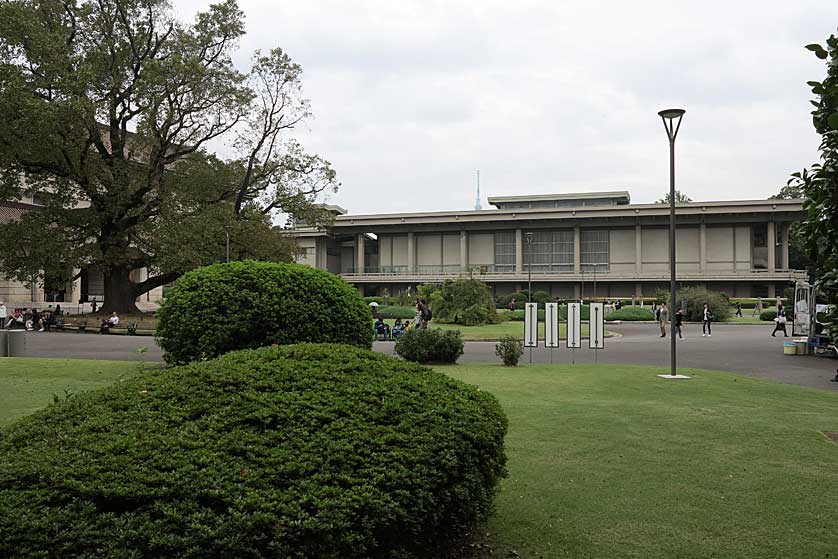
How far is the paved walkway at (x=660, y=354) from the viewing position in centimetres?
1812

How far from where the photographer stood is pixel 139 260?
38031 mm

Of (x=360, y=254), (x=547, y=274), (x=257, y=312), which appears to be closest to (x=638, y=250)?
(x=547, y=274)

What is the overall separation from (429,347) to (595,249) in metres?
60.7

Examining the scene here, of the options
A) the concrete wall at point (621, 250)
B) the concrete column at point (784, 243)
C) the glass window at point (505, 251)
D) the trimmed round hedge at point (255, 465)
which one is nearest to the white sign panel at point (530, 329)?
the trimmed round hedge at point (255, 465)

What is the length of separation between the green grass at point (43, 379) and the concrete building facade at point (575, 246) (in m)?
53.3

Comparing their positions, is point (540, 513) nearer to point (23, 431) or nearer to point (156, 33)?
point (23, 431)

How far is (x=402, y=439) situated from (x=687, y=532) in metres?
2.54

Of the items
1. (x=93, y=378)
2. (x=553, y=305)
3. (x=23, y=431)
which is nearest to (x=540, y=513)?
(x=23, y=431)

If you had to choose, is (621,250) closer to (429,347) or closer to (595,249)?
(595,249)

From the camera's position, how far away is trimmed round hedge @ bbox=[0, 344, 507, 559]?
10.4 ft

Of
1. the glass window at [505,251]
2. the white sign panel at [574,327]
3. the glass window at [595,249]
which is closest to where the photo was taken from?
the white sign panel at [574,327]

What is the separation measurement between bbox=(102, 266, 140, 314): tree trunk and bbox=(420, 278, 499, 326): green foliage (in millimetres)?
17623

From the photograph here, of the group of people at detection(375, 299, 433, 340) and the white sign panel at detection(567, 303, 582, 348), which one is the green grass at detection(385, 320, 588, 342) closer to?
the group of people at detection(375, 299, 433, 340)

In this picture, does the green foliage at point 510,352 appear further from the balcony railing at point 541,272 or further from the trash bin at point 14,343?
the balcony railing at point 541,272
